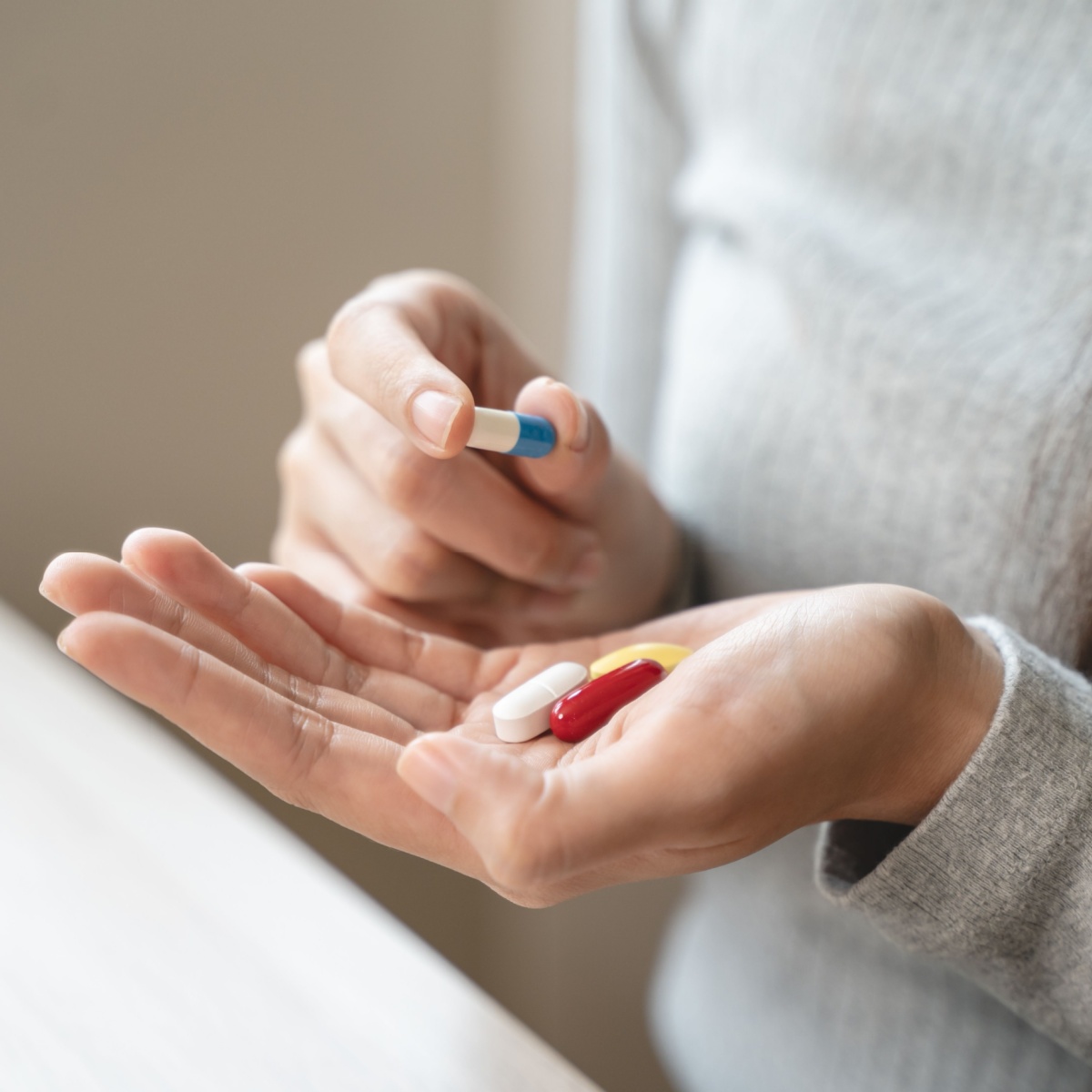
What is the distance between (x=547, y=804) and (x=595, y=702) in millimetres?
204

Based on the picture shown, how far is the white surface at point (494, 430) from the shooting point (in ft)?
2.04

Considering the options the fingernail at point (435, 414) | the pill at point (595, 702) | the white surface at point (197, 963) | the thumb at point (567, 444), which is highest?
the fingernail at point (435, 414)

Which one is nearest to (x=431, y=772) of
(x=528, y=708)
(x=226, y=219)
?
(x=528, y=708)

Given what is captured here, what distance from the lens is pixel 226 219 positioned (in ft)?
4.36

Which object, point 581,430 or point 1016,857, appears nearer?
point 1016,857

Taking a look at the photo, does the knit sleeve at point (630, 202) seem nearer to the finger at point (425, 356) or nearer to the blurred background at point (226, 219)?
the finger at point (425, 356)

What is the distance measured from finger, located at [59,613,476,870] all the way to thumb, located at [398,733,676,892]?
61mm

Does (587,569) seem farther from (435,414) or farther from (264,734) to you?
(264,734)

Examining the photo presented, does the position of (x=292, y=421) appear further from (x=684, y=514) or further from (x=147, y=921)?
(x=147, y=921)

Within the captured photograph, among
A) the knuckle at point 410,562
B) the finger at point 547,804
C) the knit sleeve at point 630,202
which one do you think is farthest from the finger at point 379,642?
the knit sleeve at point 630,202

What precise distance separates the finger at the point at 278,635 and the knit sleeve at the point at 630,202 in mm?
569

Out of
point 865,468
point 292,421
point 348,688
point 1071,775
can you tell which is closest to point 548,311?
point 292,421

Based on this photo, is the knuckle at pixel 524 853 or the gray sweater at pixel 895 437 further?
the gray sweater at pixel 895 437

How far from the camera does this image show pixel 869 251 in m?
0.78
